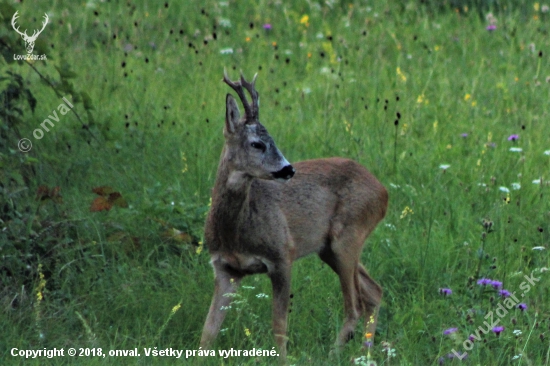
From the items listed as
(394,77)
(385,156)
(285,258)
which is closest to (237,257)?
(285,258)

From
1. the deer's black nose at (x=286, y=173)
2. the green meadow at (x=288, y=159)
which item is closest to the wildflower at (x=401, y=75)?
the green meadow at (x=288, y=159)

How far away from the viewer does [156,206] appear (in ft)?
22.3

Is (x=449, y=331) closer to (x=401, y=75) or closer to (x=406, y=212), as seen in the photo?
(x=406, y=212)

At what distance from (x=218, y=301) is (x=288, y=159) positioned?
8.11ft

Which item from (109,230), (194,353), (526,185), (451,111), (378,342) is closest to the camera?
(194,353)

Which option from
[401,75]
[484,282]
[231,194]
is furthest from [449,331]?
[401,75]

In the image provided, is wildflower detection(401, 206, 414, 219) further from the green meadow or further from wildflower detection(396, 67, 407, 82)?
wildflower detection(396, 67, 407, 82)

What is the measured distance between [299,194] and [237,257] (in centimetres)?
69

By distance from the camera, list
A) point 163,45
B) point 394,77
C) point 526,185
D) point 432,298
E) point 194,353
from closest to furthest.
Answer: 1. point 194,353
2. point 432,298
3. point 526,185
4. point 394,77
5. point 163,45

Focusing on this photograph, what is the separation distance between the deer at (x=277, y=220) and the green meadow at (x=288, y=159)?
179mm

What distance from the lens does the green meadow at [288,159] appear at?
18.8 ft

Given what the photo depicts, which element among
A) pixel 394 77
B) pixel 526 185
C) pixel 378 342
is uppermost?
pixel 394 77

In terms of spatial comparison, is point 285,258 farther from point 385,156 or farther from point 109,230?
point 385,156

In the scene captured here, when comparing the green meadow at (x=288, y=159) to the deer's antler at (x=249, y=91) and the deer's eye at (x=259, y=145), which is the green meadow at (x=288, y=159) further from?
the deer's antler at (x=249, y=91)
